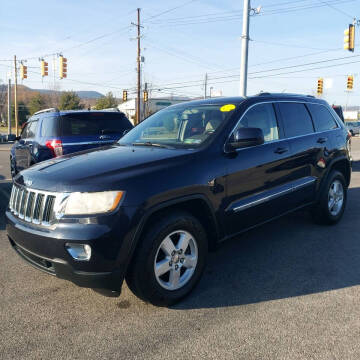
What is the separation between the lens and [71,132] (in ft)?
22.1

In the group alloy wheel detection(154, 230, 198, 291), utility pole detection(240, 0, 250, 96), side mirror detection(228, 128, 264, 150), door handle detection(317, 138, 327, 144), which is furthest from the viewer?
utility pole detection(240, 0, 250, 96)

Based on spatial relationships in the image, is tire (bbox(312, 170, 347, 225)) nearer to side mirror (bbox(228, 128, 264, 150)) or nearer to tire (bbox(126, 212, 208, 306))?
side mirror (bbox(228, 128, 264, 150))

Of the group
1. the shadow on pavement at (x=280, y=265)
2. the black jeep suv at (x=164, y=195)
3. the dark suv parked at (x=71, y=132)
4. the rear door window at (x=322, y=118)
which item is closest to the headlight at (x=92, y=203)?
the black jeep suv at (x=164, y=195)

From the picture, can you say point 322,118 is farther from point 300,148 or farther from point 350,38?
point 350,38

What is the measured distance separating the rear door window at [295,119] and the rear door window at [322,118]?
0.53 ft

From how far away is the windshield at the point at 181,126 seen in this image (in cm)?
370

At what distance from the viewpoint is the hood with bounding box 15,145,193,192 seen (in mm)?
2738

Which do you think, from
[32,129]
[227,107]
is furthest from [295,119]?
[32,129]

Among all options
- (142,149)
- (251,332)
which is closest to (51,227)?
(142,149)

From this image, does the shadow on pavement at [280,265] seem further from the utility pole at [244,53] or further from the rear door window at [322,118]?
the utility pole at [244,53]

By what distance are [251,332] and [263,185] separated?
5.30 feet

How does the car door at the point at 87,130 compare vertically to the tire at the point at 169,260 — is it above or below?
above

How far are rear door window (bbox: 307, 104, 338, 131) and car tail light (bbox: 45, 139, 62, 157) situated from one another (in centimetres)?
425

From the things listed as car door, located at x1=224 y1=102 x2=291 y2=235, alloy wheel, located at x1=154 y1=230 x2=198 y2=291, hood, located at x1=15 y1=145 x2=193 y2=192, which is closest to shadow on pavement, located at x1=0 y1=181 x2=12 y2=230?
hood, located at x1=15 y1=145 x2=193 y2=192
